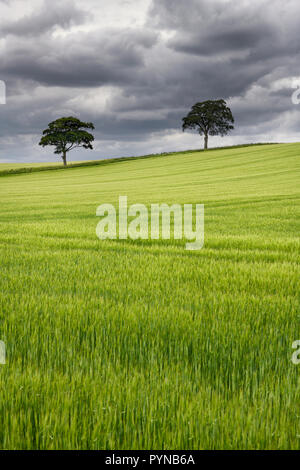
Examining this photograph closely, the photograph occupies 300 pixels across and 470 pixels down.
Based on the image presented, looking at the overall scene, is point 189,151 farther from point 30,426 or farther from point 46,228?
point 30,426

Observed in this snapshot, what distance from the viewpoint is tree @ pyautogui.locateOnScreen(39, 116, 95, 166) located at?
81438 millimetres

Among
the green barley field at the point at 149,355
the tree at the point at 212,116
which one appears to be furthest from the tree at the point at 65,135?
the green barley field at the point at 149,355

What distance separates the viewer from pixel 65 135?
81438 mm

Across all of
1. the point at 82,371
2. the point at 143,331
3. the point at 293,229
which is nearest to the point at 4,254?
the point at 143,331

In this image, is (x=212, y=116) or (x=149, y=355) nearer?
(x=149, y=355)

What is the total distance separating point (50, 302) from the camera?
415cm

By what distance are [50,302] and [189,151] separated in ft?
286

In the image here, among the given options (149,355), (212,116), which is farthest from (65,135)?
(149,355)

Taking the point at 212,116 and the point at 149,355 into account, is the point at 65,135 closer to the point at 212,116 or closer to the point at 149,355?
the point at 212,116

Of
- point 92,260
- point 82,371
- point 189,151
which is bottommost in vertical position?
point 82,371

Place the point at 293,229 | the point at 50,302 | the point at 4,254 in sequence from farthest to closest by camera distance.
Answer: the point at 293,229, the point at 4,254, the point at 50,302

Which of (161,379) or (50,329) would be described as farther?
(50,329)

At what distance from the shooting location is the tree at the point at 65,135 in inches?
3206

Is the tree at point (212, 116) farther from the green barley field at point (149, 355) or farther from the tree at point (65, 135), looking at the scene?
the green barley field at point (149, 355)
